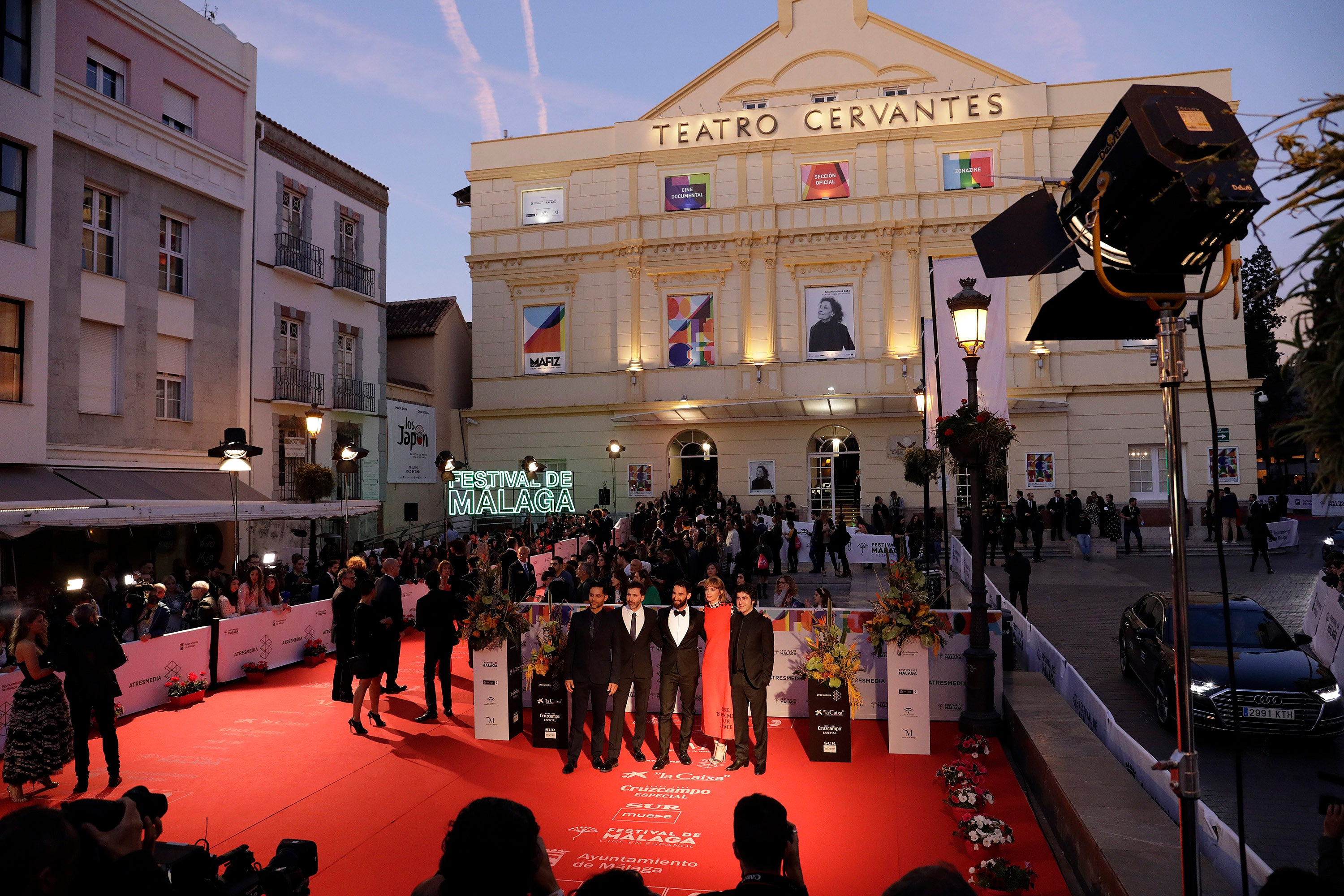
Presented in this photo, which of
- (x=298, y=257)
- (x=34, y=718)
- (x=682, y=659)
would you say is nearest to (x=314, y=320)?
(x=298, y=257)

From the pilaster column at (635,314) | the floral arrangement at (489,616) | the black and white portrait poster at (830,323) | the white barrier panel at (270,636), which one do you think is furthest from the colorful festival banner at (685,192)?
the floral arrangement at (489,616)

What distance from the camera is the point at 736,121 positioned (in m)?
31.1

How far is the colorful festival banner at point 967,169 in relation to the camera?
29.7 meters

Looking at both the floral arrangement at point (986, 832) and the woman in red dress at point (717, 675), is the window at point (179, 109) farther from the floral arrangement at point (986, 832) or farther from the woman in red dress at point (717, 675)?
the floral arrangement at point (986, 832)

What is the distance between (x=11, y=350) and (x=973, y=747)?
59.7 feet

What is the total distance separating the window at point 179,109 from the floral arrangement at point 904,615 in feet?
64.1

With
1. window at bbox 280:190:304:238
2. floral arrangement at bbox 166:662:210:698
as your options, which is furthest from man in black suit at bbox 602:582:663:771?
window at bbox 280:190:304:238

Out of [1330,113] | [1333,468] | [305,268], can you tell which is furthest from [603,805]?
[305,268]

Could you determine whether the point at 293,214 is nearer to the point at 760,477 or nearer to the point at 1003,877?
the point at 760,477

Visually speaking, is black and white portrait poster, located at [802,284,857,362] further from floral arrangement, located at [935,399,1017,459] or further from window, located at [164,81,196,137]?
floral arrangement, located at [935,399,1017,459]

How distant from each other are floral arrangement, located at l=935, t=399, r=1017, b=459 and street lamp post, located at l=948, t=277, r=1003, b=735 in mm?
63

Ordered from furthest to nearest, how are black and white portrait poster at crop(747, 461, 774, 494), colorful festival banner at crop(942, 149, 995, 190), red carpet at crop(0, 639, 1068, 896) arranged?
black and white portrait poster at crop(747, 461, 774, 494), colorful festival banner at crop(942, 149, 995, 190), red carpet at crop(0, 639, 1068, 896)

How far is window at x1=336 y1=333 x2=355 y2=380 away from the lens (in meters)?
25.9

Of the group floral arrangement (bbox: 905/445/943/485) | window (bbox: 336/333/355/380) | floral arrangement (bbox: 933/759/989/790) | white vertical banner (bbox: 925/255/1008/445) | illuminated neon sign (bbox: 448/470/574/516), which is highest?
window (bbox: 336/333/355/380)
